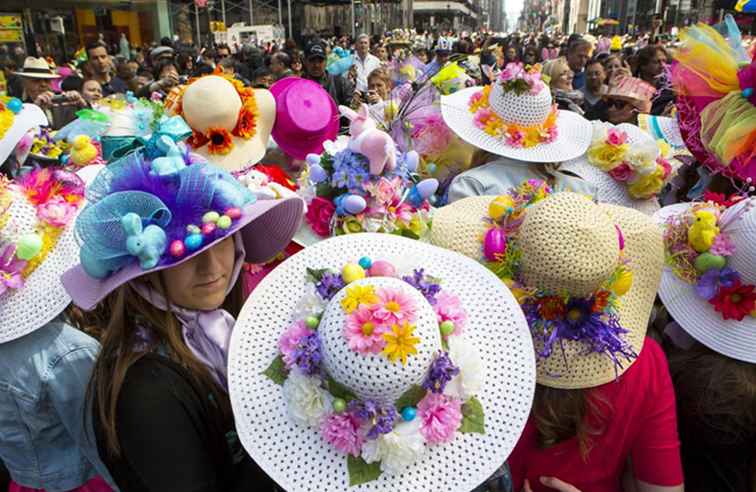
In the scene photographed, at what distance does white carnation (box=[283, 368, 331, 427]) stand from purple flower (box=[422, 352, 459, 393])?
0.21 m

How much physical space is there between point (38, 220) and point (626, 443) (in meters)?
1.78

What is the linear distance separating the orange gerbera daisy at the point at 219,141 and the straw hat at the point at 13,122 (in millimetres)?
918

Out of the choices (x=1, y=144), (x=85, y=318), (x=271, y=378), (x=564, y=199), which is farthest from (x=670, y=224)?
(x=1, y=144)

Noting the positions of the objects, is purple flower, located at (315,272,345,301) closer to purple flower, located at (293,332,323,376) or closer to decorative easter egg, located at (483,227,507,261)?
purple flower, located at (293,332,323,376)

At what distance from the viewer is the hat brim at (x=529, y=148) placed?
2768 millimetres

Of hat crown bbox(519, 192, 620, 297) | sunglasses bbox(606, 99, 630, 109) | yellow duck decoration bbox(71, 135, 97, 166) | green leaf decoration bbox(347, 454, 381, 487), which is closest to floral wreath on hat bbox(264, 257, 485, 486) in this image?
green leaf decoration bbox(347, 454, 381, 487)

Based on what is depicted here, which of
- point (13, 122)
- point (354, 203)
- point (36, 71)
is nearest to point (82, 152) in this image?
point (13, 122)

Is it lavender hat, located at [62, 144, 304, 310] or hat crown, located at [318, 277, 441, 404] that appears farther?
lavender hat, located at [62, 144, 304, 310]

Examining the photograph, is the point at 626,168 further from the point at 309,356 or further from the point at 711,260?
the point at 309,356

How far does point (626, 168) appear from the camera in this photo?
2.83 m

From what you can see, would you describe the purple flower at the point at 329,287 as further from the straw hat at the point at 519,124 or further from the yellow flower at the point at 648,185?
the yellow flower at the point at 648,185

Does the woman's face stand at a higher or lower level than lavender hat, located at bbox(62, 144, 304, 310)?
lower

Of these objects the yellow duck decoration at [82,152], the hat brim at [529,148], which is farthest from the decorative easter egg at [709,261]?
the yellow duck decoration at [82,152]

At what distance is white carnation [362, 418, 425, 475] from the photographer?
1.09m
